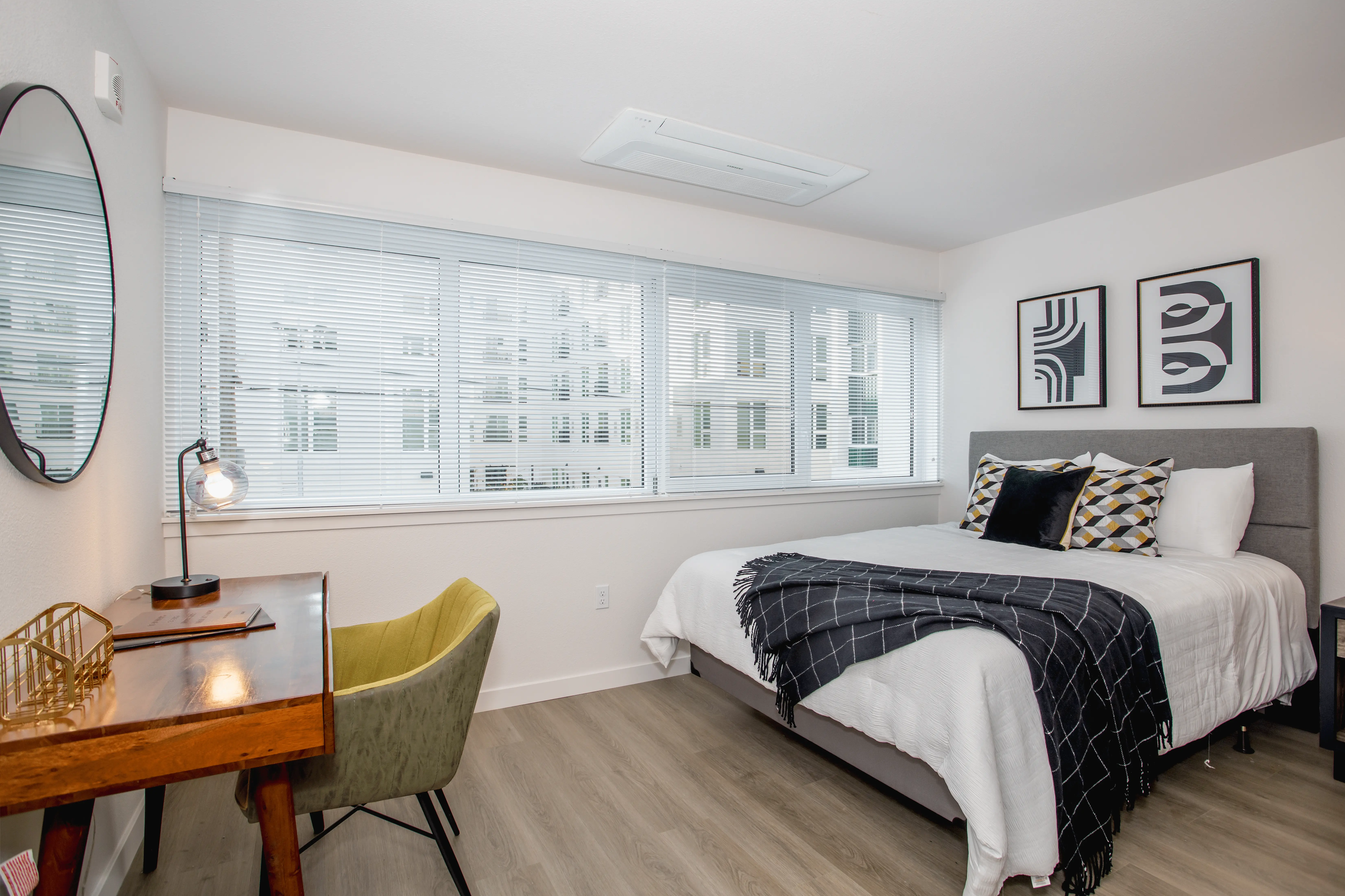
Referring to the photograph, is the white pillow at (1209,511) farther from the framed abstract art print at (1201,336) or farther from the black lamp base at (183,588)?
the black lamp base at (183,588)

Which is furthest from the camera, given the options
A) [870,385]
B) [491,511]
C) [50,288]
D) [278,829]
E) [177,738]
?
[870,385]

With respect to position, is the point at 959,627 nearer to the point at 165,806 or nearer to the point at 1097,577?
the point at 1097,577

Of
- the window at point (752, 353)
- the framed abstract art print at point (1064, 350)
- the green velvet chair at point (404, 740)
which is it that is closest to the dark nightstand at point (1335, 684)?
the framed abstract art print at point (1064, 350)

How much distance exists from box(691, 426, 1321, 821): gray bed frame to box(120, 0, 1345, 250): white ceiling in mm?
1250

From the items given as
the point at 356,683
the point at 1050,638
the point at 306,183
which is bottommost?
the point at 356,683

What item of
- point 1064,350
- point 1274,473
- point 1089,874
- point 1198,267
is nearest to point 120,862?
point 1089,874

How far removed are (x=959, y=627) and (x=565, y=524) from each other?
1.86m

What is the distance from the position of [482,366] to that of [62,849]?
85.7 inches

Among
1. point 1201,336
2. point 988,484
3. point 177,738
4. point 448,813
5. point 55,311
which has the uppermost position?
point 1201,336

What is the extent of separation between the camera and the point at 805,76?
2297 millimetres

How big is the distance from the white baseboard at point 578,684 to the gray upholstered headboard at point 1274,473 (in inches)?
101

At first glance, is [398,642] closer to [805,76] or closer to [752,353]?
[805,76]

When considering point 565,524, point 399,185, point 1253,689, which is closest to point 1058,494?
point 1253,689

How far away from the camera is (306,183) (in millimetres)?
2727
